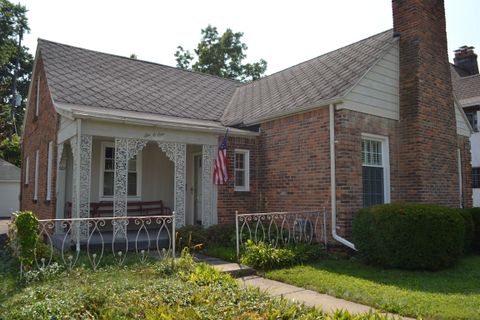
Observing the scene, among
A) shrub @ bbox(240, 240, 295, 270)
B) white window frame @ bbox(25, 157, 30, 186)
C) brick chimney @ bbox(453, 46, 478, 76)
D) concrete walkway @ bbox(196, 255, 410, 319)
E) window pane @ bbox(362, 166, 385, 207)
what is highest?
brick chimney @ bbox(453, 46, 478, 76)

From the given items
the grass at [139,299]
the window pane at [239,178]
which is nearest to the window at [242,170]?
the window pane at [239,178]

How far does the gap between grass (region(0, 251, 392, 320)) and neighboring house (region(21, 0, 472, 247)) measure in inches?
132

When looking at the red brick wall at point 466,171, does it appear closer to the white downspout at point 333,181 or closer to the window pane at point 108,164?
→ the white downspout at point 333,181

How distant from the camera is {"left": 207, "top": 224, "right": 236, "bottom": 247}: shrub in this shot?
9484 millimetres

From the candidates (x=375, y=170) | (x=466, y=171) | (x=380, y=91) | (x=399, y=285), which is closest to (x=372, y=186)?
(x=375, y=170)

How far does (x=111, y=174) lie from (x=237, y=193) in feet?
13.3

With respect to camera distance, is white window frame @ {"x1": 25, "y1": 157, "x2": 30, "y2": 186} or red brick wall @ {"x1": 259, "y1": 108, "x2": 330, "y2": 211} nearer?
red brick wall @ {"x1": 259, "y1": 108, "x2": 330, "y2": 211}

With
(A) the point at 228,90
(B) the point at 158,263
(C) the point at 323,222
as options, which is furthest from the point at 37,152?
(C) the point at 323,222

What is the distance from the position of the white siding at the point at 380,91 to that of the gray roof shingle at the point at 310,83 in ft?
0.68

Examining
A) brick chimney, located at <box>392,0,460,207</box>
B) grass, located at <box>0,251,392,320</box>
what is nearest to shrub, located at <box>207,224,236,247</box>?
grass, located at <box>0,251,392,320</box>

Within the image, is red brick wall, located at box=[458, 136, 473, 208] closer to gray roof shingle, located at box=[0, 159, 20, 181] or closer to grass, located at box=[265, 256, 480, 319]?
grass, located at box=[265, 256, 480, 319]

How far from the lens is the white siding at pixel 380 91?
948 centimetres

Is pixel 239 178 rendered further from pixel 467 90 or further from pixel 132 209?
pixel 467 90

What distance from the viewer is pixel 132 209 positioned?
470 inches
